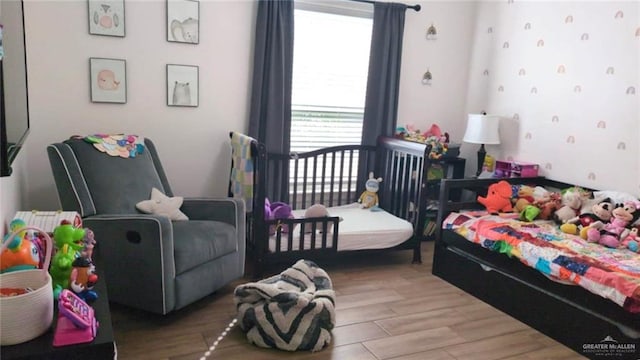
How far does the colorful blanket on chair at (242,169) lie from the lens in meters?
3.11

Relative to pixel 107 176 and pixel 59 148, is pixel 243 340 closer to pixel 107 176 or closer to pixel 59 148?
pixel 107 176

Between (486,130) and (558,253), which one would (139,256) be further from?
(486,130)

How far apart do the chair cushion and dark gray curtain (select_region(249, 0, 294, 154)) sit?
970 mm

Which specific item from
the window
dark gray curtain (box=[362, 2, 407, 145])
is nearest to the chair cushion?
the window

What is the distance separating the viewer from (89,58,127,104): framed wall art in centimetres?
310

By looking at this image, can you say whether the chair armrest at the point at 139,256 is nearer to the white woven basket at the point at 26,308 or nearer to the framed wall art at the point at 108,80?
the white woven basket at the point at 26,308

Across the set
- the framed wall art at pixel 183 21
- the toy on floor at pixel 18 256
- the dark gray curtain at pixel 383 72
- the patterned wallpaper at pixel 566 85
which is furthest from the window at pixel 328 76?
the toy on floor at pixel 18 256

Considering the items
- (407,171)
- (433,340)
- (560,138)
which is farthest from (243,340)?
(560,138)

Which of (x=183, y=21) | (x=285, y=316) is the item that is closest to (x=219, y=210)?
(x=285, y=316)

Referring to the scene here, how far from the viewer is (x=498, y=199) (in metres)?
3.29

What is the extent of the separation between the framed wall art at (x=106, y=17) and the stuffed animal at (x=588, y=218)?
10.2 feet

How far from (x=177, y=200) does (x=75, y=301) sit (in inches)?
59.7

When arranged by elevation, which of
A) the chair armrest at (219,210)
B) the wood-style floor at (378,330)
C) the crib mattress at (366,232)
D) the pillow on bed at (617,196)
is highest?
the pillow on bed at (617,196)

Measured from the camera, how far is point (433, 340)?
7.99 ft
